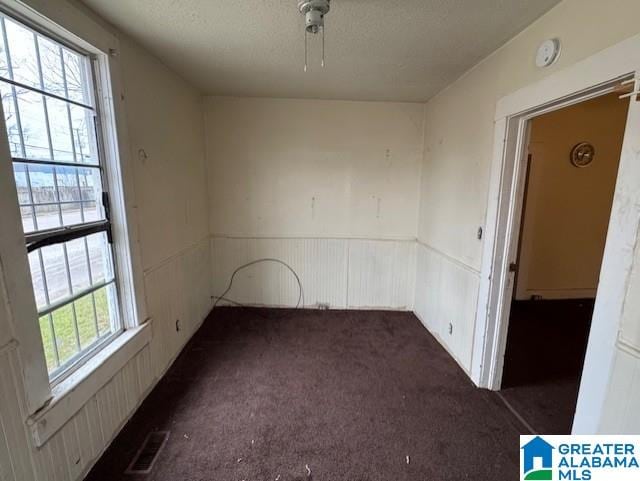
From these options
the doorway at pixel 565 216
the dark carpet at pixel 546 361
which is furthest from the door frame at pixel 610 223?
the doorway at pixel 565 216

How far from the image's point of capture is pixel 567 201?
359 centimetres

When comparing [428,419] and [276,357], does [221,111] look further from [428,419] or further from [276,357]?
[428,419]

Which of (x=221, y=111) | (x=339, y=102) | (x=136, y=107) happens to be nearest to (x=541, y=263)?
(x=339, y=102)

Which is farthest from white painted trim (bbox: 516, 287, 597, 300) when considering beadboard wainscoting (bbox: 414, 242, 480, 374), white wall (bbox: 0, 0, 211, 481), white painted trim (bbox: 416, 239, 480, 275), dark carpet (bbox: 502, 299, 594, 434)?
white wall (bbox: 0, 0, 211, 481)

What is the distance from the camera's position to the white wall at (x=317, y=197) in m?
3.22

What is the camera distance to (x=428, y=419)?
1856 millimetres

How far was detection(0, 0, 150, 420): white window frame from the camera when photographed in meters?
1.12

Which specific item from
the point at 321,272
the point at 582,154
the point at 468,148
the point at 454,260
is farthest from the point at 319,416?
the point at 582,154

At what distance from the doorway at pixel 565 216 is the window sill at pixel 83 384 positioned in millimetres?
3368

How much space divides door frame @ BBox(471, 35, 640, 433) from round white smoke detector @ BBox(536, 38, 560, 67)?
0.09m

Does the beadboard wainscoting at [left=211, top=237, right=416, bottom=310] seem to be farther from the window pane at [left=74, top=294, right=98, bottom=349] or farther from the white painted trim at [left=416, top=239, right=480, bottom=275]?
the window pane at [left=74, top=294, right=98, bottom=349]

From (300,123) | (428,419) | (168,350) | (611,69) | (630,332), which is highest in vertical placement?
(300,123)

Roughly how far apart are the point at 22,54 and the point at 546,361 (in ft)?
13.0

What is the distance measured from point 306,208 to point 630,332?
2767 millimetres
